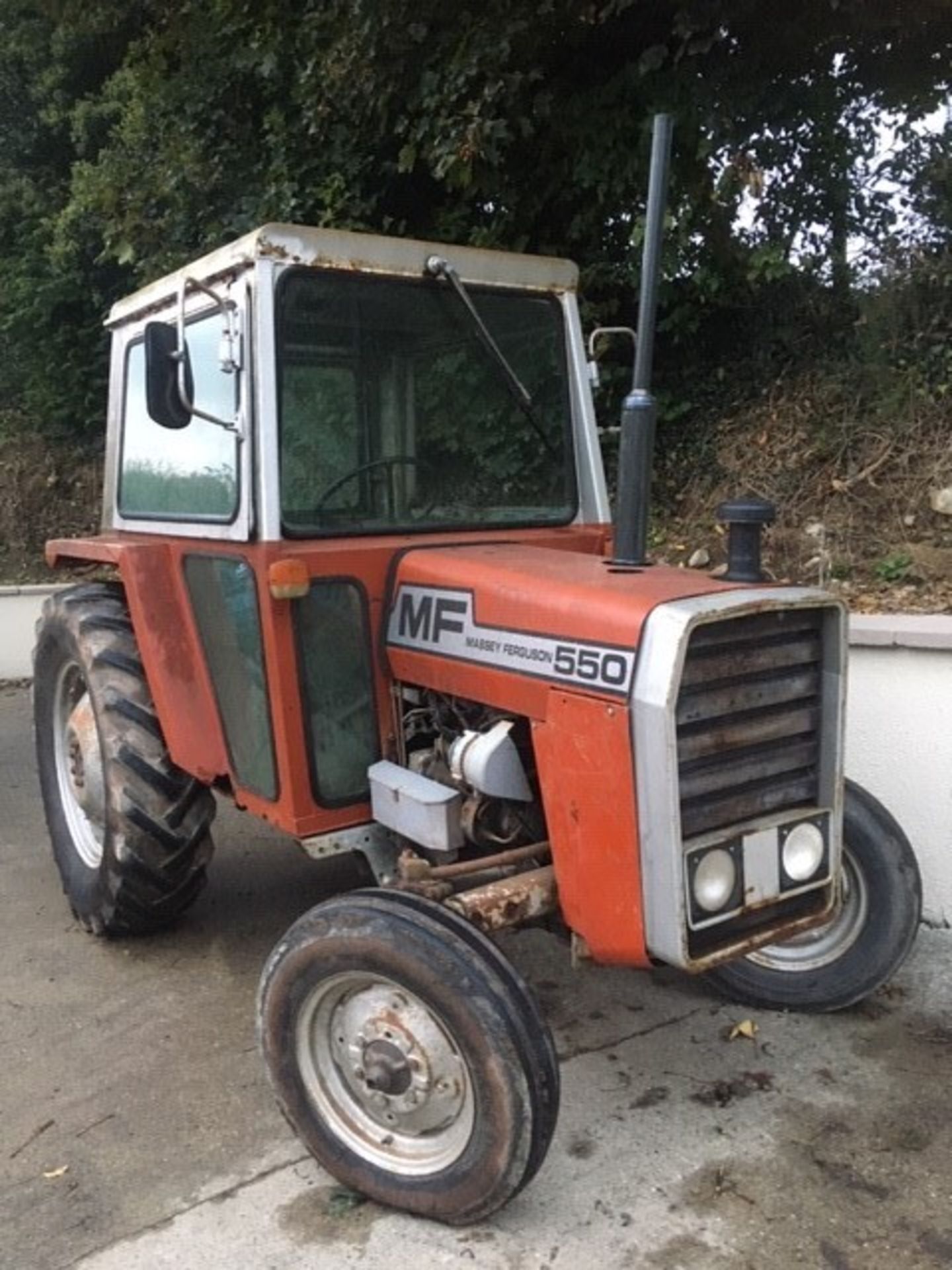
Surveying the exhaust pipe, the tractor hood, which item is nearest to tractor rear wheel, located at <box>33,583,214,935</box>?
the tractor hood

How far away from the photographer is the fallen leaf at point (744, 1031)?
312cm

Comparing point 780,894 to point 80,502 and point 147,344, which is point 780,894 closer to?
point 147,344

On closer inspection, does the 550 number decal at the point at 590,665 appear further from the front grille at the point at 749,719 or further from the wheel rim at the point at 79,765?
the wheel rim at the point at 79,765

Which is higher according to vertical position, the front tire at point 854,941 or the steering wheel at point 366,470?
the steering wheel at point 366,470

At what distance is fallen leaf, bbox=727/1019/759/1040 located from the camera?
10.3ft

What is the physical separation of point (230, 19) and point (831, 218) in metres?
3.84

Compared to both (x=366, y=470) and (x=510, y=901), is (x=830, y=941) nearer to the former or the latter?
(x=510, y=901)

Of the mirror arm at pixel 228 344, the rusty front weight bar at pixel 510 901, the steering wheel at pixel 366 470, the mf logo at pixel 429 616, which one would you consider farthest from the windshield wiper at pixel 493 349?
the rusty front weight bar at pixel 510 901

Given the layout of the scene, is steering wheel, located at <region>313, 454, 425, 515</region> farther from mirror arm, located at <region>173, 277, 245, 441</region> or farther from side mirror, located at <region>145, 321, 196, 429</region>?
side mirror, located at <region>145, 321, 196, 429</region>

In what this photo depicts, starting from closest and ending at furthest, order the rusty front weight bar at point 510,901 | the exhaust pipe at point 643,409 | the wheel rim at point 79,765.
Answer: the rusty front weight bar at point 510,901 → the exhaust pipe at point 643,409 → the wheel rim at point 79,765

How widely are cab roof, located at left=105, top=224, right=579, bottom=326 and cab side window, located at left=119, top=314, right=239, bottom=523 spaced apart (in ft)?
0.66

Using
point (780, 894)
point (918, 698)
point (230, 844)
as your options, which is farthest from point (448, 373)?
point (230, 844)

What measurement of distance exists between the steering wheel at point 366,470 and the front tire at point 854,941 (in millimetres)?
1604

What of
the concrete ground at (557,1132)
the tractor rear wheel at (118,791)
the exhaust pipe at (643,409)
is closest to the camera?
A: the concrete ground at (557,1132)
